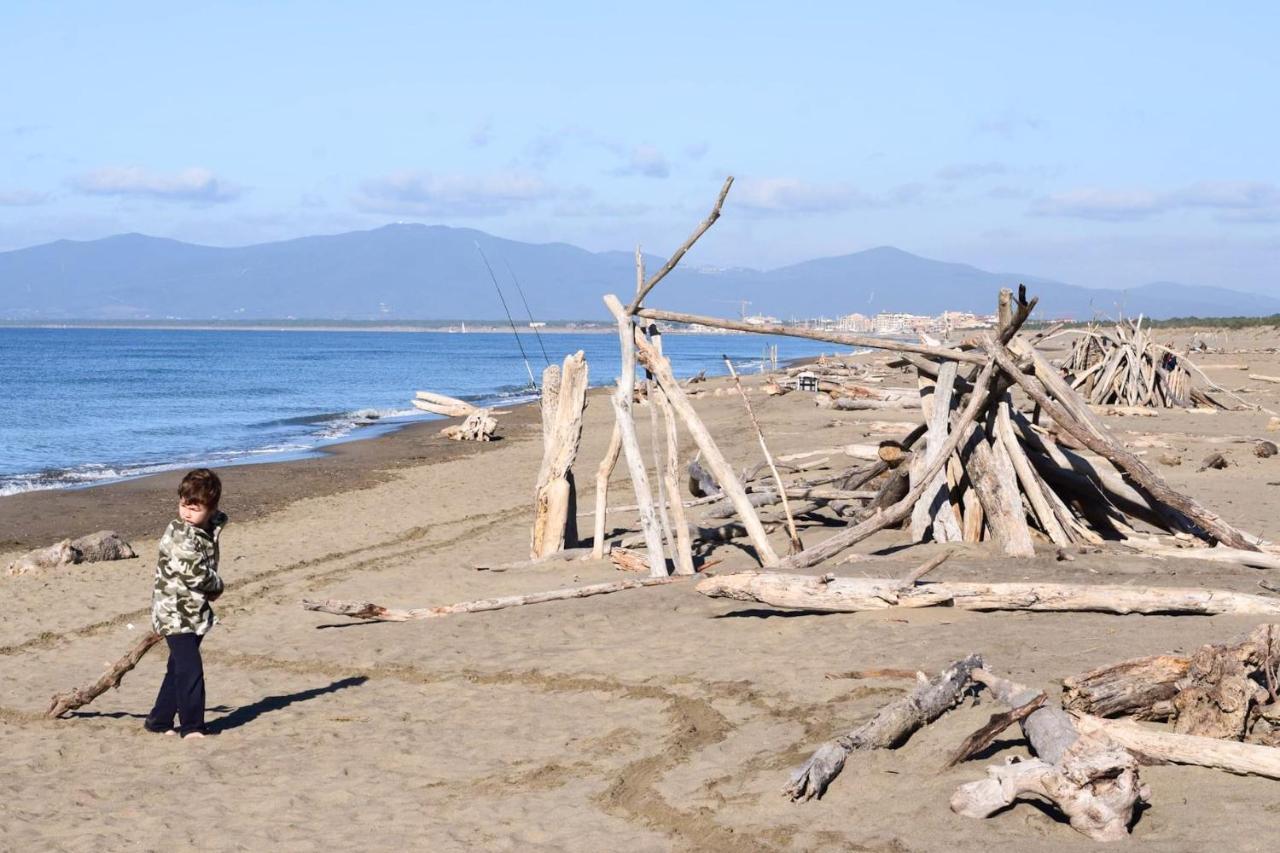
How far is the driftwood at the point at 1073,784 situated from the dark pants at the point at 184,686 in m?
3.93

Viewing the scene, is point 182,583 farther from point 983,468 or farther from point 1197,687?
point 983,468

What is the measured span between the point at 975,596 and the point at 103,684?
499 centimetres

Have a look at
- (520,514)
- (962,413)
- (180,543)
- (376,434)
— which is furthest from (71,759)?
(376,434)

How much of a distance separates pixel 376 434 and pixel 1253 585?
24.1 meters

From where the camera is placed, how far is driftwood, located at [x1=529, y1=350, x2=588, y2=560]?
34.9ft

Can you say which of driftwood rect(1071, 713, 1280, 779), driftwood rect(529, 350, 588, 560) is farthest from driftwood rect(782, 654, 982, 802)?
driftwood rect(529, 350, 588, 560)

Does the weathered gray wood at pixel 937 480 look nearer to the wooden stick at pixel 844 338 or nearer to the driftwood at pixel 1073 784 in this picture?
the wooden stick at pixel 844 338

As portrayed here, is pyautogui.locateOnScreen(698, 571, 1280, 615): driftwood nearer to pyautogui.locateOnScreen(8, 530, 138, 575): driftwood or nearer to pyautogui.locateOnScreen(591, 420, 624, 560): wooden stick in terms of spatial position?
pyautogui.locateOnScreen(591, 420, 624, 560): wooden stick

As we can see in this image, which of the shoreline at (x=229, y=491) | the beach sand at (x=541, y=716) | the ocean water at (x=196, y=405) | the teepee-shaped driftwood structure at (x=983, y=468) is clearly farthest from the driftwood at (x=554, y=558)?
the shoreline at (x=229, y=491)

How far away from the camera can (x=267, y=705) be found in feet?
22.9

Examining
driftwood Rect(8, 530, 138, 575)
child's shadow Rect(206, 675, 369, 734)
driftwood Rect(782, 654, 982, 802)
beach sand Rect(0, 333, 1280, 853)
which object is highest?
driftwood Rect(782, 654, 982, 802)

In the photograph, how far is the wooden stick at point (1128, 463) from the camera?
8633mm

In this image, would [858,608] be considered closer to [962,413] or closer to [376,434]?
[962,413]

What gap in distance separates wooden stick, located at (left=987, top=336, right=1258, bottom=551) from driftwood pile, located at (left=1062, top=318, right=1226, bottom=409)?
602 inches
